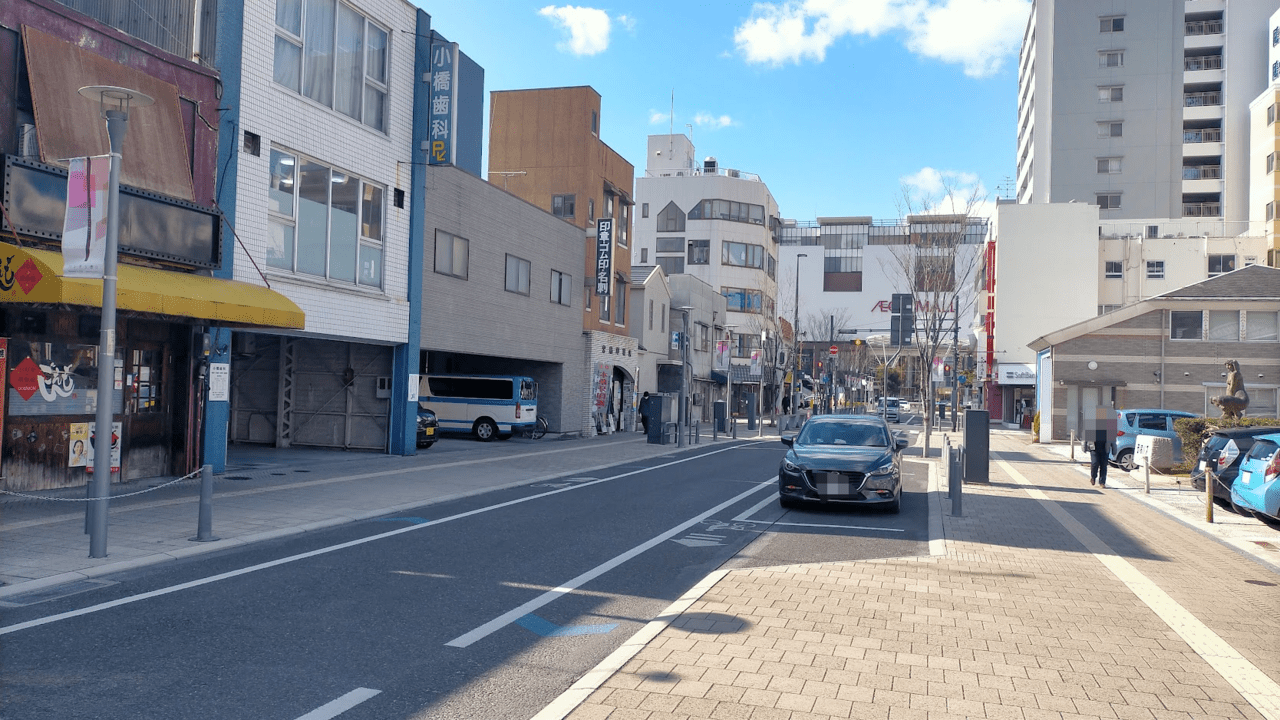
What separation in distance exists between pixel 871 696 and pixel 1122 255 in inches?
2320

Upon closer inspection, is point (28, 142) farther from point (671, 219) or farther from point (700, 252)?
point (671, 219)

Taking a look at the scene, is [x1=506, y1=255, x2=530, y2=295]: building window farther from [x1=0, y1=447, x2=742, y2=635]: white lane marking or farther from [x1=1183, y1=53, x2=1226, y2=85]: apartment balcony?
[x1=1183, y1=53, x2=1226, y2=85]: apartment balcony

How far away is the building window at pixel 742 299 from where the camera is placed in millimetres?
66375

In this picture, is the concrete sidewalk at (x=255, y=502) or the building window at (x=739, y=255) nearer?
the concrete sidewalk at (x=255, y=502)

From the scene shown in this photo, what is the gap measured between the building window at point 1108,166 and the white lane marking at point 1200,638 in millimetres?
62191

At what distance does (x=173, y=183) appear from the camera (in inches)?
567

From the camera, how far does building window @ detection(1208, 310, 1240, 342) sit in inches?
1380

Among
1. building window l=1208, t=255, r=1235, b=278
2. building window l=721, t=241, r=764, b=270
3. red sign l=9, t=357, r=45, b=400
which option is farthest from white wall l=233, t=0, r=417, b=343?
building window l=1208, t=255, r=1235, b=278

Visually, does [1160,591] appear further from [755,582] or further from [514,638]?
[514,638]

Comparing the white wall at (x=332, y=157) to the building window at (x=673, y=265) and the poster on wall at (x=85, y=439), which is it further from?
the building window at (x=673, y=265)

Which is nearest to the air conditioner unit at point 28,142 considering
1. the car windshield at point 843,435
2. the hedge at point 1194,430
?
the car windshield at point 843,435

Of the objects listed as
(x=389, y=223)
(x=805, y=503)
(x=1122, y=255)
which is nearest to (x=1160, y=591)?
(x=805, y=503)

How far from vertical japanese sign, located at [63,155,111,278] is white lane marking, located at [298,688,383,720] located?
6076 millimetres

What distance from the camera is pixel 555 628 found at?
689 cm
